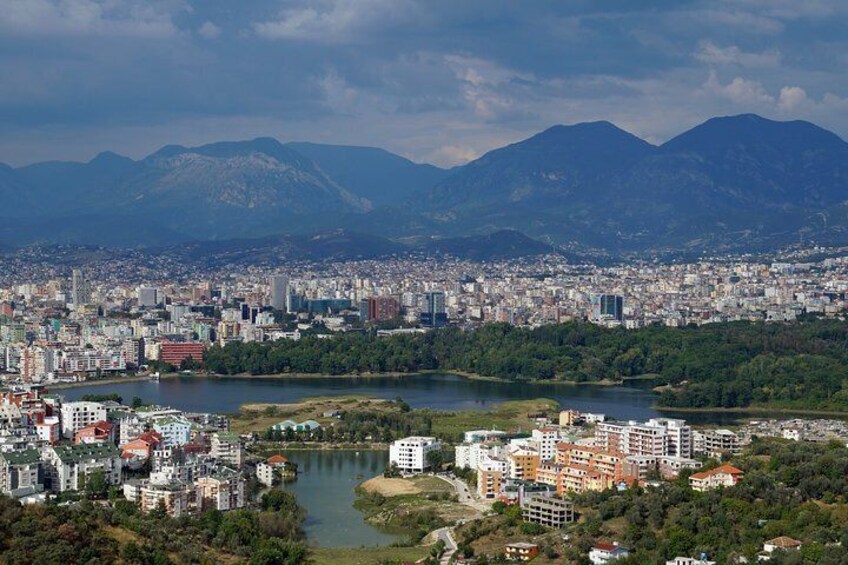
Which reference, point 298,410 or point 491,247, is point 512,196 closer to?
point 491,247

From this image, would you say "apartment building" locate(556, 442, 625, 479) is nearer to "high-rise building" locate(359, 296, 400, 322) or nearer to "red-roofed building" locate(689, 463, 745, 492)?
"red-roofed building" locate(689, 463, 745, 492)

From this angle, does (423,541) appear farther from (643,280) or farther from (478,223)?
(478,223)

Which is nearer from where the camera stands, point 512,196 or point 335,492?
point 335,492

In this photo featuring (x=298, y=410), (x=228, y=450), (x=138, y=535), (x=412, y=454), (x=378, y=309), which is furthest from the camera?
(x=378, y=309)

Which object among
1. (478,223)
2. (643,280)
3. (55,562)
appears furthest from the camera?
(478,223)

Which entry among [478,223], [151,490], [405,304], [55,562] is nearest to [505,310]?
[405,304]

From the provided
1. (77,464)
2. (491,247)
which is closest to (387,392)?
(77,464)
